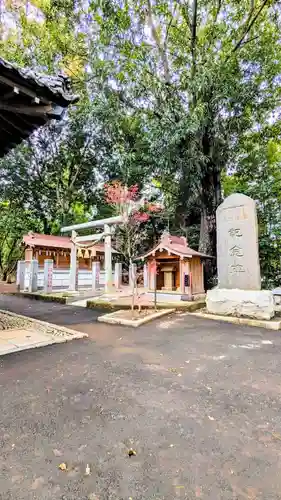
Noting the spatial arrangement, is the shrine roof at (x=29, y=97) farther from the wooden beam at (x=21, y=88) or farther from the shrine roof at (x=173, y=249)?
the shrine roof at (x=173, y=249)

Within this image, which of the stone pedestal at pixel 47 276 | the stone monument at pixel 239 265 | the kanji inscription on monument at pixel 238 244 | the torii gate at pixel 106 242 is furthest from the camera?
the stone pedestal at pixel 47 276

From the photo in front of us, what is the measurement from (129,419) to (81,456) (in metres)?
0.52

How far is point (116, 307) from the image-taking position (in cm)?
789

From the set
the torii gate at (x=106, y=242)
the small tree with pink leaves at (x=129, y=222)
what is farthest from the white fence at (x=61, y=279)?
the small tree with pink leaves at (x=129, y=222)

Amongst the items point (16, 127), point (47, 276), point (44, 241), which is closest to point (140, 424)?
point (16, 127)

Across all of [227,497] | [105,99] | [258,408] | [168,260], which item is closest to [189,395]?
[258,408]

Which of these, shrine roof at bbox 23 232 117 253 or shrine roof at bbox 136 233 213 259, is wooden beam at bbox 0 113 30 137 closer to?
shrine roof at bbox 136 233 213 259

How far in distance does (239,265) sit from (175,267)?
12.3 ft

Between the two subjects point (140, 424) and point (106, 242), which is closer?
point (140, 424)

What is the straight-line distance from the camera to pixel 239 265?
21.2 ft

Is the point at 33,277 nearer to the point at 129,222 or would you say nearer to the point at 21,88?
the point at 129,222

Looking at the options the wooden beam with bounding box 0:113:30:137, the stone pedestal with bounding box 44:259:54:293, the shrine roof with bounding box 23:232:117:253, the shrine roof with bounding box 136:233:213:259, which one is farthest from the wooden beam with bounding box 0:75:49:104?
the shrine roof with bounding box 23:232:117:253

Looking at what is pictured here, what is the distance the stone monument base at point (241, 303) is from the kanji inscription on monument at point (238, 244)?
1.04 feet

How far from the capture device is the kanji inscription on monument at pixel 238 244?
20.6ft
